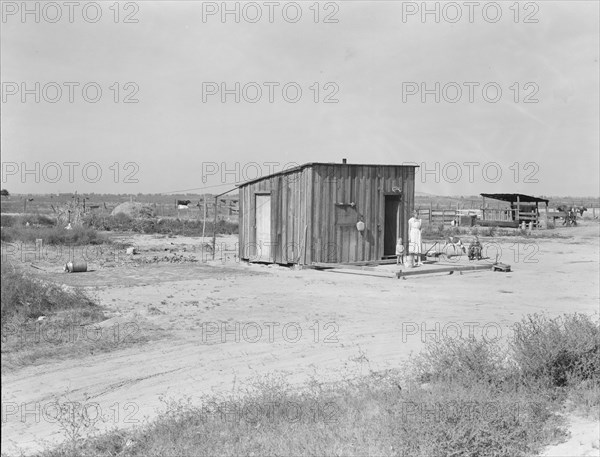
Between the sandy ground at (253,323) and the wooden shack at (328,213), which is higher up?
the wooden shack at (328,213)

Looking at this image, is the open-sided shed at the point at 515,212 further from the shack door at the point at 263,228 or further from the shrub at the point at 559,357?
the shrub at the point at 559,357

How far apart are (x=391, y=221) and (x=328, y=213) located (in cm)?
278

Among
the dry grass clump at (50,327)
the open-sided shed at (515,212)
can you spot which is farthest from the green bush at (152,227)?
the dry grass clump at (50,327)

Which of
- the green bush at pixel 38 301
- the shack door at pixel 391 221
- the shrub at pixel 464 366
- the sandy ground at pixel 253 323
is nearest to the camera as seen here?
the shrub at pixel 464 366

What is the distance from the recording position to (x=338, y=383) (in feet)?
26.0

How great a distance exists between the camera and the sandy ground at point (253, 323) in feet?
25.2

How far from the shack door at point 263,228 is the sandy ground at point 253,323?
819 mm

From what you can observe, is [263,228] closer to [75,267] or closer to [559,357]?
[75,267]

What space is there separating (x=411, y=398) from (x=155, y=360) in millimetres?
3906

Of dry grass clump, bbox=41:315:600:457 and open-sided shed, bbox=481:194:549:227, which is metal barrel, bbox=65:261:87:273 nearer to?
dry grass clump, bbox=41:315:600:457

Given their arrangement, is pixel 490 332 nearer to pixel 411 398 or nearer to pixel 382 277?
pixel 411 398

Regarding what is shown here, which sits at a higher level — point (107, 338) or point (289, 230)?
point (289, 230)

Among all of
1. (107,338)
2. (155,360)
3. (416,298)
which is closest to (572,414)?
(155,360)

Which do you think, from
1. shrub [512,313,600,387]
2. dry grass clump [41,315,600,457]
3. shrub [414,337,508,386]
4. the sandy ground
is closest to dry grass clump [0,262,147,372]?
the sandy ground
